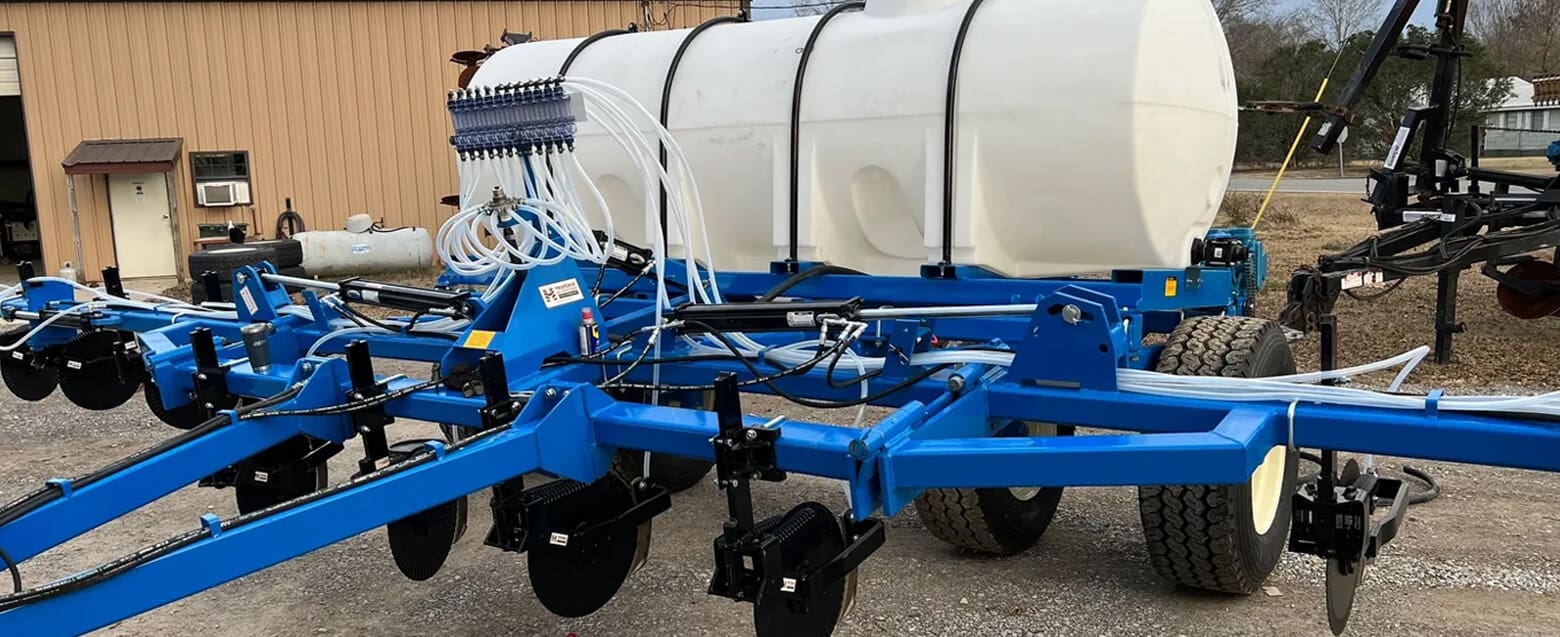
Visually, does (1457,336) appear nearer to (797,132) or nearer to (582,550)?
(797,132)

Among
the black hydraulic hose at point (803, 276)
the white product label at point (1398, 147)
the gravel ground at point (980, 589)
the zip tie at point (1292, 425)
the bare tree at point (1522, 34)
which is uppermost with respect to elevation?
the bare tree at point (1522, 34)

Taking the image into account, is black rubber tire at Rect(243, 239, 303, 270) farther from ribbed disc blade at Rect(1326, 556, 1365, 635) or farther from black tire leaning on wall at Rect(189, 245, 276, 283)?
ribbed disc blade at Rect(1326, 556, 1365, 635)

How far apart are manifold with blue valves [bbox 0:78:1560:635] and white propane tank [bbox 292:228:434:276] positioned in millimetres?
9167

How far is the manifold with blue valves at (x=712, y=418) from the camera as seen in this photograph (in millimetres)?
2389

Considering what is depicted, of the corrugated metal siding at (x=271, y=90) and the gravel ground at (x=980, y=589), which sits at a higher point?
the corrugated metal siding at (x=271, y=90)

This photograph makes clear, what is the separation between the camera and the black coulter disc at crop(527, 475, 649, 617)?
302 cm

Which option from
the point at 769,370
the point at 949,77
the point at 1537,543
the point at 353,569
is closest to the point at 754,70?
the point at 949,77

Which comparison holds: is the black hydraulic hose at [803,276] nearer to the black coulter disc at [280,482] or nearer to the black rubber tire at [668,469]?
the black rubber tire at [668,469]

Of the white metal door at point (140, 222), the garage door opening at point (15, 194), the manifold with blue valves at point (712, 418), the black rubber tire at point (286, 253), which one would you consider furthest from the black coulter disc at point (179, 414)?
the garage door opening at point (15, 194)

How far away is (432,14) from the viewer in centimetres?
1441

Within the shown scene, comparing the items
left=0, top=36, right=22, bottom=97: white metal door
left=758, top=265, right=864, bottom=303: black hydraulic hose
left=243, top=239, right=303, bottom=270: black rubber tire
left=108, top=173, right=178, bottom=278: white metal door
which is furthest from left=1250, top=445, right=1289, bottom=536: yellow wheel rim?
left=0, top=36, right=22, bottom=97: white metal door

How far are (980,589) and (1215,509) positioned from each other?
2.59 ft

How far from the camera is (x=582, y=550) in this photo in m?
3.09

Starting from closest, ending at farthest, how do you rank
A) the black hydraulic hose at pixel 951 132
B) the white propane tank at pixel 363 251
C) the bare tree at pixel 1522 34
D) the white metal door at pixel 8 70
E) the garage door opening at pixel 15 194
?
the black hydraulic hose at pixel 951 132 < the white propane tank at pixel 363 251 < the white metal door at pixel 8 70 < the garage door opening at pixel 15 194 < the bare tree at pixel 1522 34
